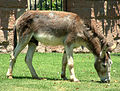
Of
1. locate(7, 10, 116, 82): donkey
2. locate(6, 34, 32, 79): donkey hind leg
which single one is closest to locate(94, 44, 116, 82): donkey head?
locate(7, 10, 116, 82): donkey

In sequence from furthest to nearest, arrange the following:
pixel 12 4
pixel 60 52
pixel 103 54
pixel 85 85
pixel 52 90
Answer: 1. pixel 60 52
2. pixel 12 4
3. pixel 103 54
4. pixel 85 85
5. pixel 52 90

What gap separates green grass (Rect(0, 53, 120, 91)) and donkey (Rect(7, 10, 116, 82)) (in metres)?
0.43

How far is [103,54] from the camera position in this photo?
31.9 feet

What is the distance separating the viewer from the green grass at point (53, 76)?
338 inches

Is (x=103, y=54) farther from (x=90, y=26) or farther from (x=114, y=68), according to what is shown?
(x=114, y=68)

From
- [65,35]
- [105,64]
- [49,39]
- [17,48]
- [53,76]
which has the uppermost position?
[65,35]

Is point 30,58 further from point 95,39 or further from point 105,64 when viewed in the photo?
point 105,64

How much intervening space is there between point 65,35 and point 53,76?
4.68 ft

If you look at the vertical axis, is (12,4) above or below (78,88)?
above

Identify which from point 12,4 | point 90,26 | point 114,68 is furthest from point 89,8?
point 90,26

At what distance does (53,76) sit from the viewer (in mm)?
10688

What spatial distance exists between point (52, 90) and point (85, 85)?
3.47 ft

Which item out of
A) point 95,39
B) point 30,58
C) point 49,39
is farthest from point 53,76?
point 95,39

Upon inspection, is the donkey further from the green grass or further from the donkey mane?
the green grass
